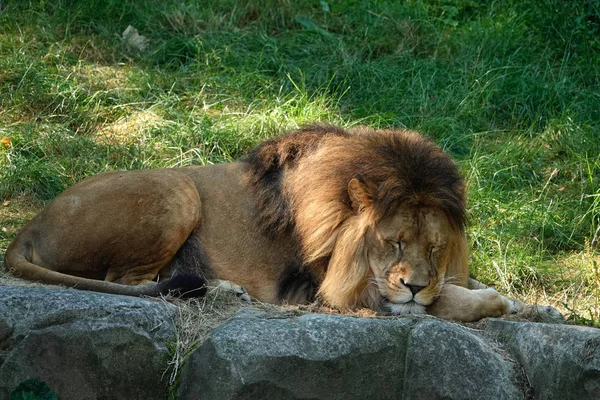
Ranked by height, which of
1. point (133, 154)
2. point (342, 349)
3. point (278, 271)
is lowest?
point (133, 154)

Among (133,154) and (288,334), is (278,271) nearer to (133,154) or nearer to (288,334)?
(288,334)

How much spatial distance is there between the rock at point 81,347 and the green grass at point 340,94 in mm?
2163

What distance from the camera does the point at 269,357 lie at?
4.14 m

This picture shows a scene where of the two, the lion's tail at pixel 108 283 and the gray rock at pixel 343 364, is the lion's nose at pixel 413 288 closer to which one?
the gray rock at pixel 343 364

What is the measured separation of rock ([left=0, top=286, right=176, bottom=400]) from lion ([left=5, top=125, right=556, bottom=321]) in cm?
60

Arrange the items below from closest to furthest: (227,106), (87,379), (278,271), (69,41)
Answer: (87,379)
(278,271)
(227,106)
(69,41)

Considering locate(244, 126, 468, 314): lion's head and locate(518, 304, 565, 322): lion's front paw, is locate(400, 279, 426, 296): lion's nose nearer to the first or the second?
locate(244, 126, 468, 314): lion's head

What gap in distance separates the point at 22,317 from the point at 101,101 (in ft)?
14.0

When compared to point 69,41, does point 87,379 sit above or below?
above

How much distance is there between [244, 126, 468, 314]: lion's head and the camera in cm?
495

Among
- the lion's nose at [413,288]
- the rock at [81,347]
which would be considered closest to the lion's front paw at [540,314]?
the lion's nose at [413,288]

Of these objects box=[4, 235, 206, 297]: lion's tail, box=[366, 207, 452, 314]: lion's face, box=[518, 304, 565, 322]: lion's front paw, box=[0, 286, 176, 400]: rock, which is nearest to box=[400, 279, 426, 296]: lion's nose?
Answer: box=[366, 207, 452, 314]: lion's face

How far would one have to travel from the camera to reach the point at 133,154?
7.55 meters

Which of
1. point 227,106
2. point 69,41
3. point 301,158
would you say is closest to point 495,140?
point 227,106
